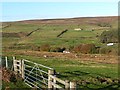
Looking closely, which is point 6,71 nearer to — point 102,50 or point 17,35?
point 102,50

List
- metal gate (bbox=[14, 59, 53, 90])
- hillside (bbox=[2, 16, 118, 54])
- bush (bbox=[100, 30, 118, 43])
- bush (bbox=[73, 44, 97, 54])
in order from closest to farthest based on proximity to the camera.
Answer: metal gate (bbox=[14, 59, 53, 90]) < bush (bbox=[73, 44, 97, 54]) < bush (bbox=[100, 30, 118, 43]) < hillside (bbox=[2, 16, 118, 54])

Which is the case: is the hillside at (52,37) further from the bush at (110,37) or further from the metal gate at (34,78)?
the metal gate at (34,78)

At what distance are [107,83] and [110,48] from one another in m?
36.6

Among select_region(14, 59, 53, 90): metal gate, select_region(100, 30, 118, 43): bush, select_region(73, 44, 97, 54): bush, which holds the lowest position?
select_region(14, 59, 53, 90): metal gate

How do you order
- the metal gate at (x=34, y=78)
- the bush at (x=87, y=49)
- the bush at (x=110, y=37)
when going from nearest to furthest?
the metal gate at (x=34, y=78) → the bush at (x=87, y=49) → the bush at (x=110, y=37)

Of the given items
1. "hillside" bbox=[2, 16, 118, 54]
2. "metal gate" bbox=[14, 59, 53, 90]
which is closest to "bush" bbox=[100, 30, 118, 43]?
"hillside" bbox=[2, 16, 118, 54]

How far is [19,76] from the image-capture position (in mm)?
20375

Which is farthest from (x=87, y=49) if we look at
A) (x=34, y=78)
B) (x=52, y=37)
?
(x=52, y=37)

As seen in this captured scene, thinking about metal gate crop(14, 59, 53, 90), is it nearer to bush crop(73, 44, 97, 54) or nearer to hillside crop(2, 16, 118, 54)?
bush crop(73, 44, 97, 54)

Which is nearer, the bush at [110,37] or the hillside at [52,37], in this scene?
the bush at [110,37]

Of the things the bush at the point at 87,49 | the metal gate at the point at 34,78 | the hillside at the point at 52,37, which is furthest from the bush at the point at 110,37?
the metal gate at the point at 34,78

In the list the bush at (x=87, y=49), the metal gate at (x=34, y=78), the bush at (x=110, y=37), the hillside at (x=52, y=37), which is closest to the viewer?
the metal gate at (x=34, y=78)

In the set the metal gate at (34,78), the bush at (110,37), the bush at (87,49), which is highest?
the bush at (110,37)

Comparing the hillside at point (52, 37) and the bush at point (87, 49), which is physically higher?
the hillside at point (52, 37)
